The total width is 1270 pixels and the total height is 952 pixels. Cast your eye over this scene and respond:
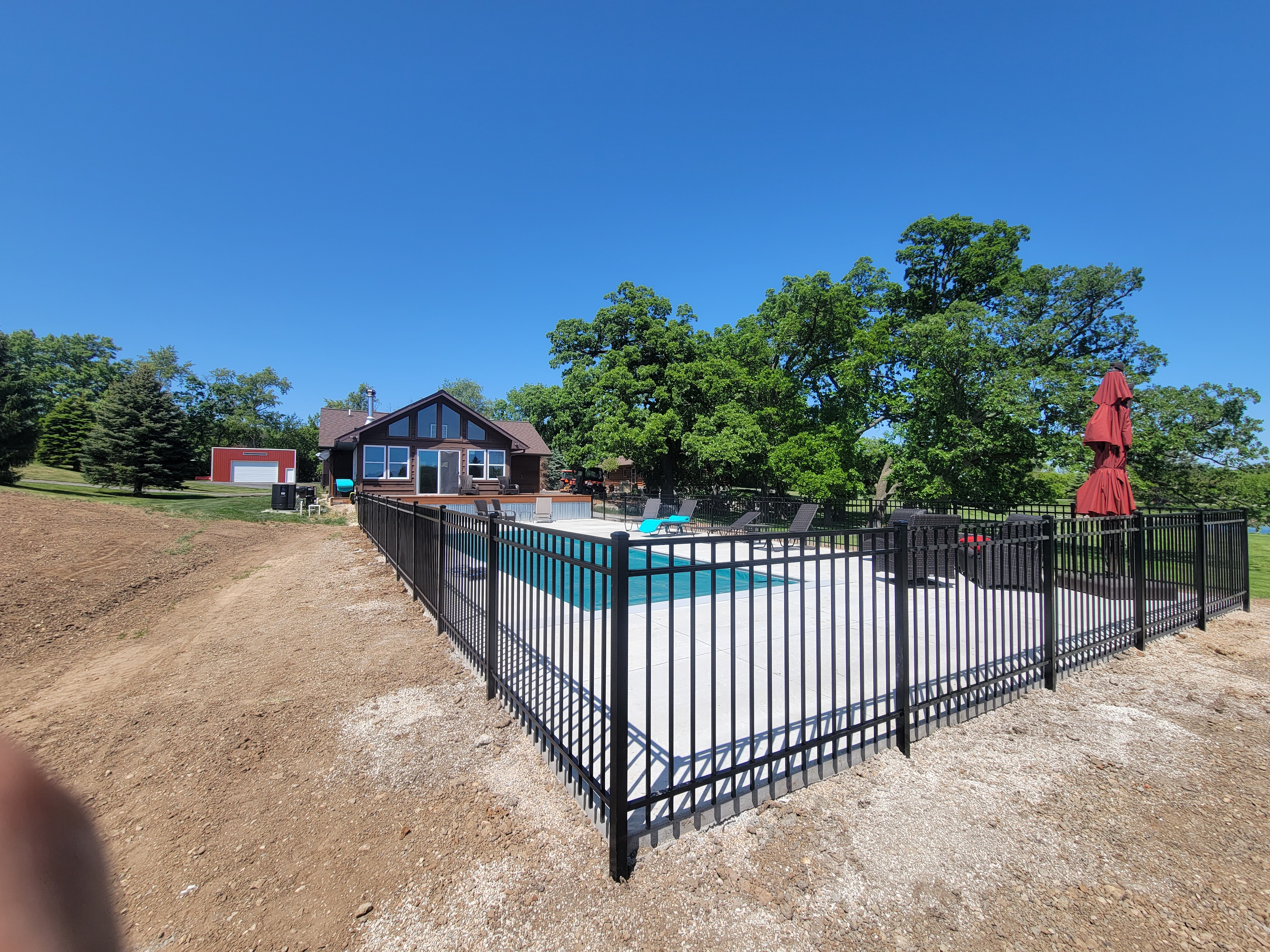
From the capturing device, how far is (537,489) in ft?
106

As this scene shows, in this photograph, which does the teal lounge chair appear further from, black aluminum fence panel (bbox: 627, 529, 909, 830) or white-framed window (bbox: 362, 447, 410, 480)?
white-framed window (bbox: 362, 447, 410, 480)

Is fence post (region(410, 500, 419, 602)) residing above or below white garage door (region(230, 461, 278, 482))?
below

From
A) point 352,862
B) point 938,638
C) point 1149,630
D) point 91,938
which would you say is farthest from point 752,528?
point 91,938

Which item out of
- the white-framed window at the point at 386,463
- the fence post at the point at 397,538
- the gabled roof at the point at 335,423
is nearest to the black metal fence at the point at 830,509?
the fence post at the point at 397,538

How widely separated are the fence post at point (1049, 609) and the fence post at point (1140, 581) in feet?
6.03

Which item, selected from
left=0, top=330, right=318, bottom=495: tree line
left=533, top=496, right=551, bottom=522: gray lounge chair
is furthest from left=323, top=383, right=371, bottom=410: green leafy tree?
left=533, top=496, right=551, bottom=522: gray lounge chair

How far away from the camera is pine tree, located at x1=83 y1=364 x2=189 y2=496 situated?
81.4 ft

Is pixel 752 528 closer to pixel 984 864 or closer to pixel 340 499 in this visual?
pixel 984 864

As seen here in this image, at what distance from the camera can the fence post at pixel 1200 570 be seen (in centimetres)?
620

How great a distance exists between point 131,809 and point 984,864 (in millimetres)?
4491

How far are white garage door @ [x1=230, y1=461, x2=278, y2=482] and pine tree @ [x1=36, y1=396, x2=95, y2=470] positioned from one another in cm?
1021

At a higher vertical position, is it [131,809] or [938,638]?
[938,638]

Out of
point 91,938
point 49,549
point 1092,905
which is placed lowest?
point 1092,905

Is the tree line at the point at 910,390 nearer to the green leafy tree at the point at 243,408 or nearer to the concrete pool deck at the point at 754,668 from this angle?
the concrete pool deck at the point at 754,668
